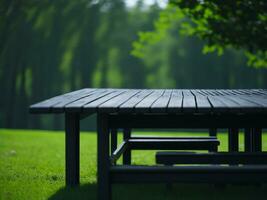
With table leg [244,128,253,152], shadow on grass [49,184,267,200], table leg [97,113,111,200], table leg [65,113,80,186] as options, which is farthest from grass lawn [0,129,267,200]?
table leg [97,113,111,200]

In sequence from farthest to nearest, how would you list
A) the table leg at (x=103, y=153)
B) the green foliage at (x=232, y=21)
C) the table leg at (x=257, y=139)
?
the green foliage at (x=232, y=21) < the table leg at (x=257, y=139) < the table leg at (x=103, y=153)

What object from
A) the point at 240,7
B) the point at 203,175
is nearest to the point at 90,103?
the point at 203,175

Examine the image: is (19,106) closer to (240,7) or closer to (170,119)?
(240,7)

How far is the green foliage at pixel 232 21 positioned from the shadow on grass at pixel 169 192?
390 cm

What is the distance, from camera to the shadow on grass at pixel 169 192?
5.77 meters

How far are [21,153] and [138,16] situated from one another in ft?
116

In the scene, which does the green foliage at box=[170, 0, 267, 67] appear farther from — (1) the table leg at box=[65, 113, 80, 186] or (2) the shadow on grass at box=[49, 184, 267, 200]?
(1) the table leg at box=[65, 113, 80, 186]

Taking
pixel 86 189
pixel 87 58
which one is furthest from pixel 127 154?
pixel 87 58

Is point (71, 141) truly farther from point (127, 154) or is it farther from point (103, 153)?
point (127, 154)

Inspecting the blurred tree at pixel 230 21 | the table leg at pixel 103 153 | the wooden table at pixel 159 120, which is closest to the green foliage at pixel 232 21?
the blurred tree at pixel 230 21

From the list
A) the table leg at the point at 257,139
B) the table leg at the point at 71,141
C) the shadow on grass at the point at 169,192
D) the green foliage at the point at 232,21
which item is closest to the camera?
the shadow on grass at the point at 169,192

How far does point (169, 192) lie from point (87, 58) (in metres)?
34.7

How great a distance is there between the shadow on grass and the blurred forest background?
2609 cm

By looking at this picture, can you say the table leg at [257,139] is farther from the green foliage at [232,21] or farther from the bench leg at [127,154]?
the green foliage at [232,21]
